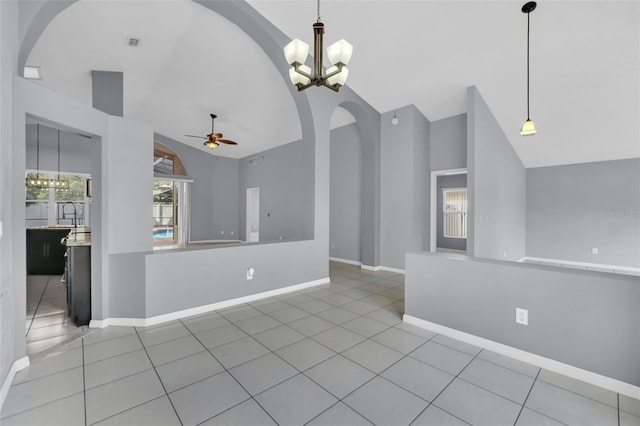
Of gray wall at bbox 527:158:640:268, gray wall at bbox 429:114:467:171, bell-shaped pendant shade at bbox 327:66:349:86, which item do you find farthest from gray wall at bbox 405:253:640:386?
gray wall at bbox 527:158:640:268

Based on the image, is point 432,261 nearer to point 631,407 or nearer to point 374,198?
point 631,407

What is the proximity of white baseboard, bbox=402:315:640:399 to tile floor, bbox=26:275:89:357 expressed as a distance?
368 cm

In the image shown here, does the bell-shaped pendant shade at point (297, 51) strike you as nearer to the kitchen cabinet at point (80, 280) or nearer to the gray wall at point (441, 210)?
the kitchen cabinet at point (80, 280)

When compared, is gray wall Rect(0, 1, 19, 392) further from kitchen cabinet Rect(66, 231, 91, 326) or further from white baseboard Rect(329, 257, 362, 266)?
white baseboard Rect(329, 257, 362, 266)

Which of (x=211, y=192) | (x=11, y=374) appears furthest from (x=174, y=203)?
(x=11, y=374)

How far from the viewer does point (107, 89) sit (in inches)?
159

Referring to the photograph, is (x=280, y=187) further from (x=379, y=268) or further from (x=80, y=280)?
(x=80, y=280)

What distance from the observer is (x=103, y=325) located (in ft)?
9.35

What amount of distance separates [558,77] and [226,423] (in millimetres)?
5740

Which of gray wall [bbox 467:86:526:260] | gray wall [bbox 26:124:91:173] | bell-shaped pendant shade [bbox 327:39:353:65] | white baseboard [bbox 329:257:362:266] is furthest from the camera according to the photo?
gray wall [bbox 26:124:91:173]

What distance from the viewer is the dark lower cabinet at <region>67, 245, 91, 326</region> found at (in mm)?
2916

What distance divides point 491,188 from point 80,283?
20.7 feet

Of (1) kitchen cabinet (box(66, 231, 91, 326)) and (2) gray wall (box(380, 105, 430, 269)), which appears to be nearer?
(1) kitchen cabinet (box(66, 231, 91, 326))

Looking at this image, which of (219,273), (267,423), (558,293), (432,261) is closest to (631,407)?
(558,293)
